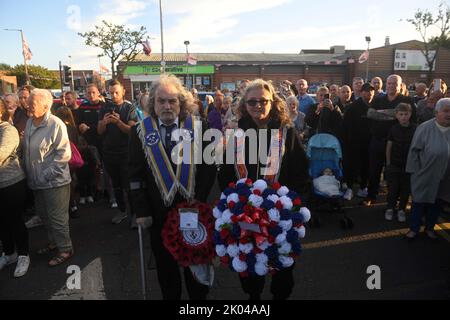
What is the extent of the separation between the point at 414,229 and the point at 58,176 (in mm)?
4602

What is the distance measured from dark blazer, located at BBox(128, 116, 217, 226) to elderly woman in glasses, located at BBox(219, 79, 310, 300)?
21cm

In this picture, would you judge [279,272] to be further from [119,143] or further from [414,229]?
[119,143]

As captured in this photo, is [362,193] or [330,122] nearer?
[330,122]

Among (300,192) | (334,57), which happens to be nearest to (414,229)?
(300,192)

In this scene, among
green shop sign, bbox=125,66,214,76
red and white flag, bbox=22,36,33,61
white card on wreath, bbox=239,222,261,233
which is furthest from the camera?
green shop sign, bbox=125,66,214,76

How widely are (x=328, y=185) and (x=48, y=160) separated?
380 centimetres

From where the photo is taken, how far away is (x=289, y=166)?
2953 millimetres

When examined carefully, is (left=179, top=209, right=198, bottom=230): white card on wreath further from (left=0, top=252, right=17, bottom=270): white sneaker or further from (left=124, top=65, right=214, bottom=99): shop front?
(left=124, top=65, right=214, bottom=99): shop front

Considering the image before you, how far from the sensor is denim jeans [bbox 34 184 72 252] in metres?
4.04

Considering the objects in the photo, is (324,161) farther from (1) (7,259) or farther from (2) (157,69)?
(2) (157,69)

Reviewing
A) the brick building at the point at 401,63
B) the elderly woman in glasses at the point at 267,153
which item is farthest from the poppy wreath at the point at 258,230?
the brick building at the point at 401,63

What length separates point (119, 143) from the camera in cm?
516

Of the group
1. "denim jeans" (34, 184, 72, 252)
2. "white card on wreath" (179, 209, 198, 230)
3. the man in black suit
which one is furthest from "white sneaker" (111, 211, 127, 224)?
"white card on wreath" (179, 209, 198, 230)

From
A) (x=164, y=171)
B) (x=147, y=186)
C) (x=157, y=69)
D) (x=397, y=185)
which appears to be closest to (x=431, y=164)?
(x=397, y=185)
